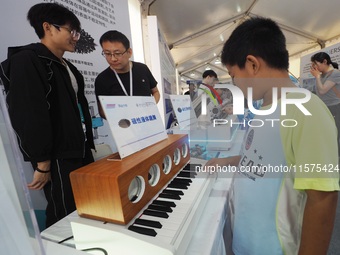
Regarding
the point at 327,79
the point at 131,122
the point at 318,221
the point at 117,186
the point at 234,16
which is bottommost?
the point at 318,221

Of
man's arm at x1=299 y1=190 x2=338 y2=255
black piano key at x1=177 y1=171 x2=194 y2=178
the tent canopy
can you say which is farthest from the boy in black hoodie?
the tent canopy

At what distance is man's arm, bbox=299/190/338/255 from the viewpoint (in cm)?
51

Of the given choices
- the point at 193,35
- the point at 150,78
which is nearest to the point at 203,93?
the point at 150,78

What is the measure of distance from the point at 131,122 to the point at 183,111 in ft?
2.36

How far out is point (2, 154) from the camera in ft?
0.97

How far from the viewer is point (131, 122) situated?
688 mm

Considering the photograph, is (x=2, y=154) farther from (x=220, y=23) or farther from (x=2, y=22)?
(x=220, y=23)

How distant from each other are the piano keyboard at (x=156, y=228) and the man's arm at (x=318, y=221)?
29cm

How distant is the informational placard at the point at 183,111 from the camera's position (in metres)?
1.29

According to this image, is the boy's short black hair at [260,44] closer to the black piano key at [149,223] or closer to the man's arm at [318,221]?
the man's arm at [318,221]

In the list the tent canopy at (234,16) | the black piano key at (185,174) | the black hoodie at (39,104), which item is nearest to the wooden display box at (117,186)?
the black piano key at (185,174)

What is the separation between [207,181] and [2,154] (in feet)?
2.10

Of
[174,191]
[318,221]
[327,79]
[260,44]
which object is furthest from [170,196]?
[327,79]

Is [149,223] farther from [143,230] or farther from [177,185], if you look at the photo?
[177,185]
